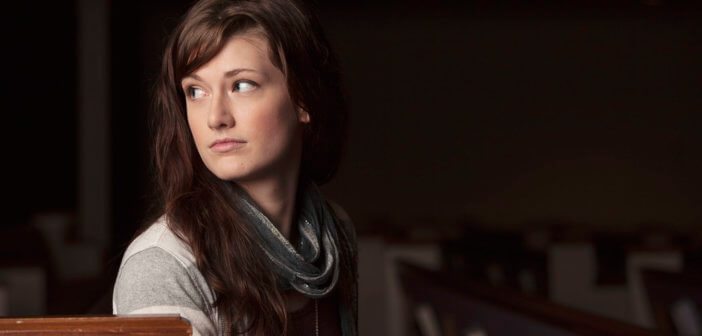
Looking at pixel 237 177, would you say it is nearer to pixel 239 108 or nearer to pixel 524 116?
pixel 239 108

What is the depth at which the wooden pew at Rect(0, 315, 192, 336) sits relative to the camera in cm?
82

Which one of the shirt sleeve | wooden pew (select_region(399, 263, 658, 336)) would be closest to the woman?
the shirt sleeve

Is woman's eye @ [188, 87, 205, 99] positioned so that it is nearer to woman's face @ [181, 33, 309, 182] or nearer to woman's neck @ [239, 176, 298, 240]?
woman's face @ [181, 33, 309, 182]

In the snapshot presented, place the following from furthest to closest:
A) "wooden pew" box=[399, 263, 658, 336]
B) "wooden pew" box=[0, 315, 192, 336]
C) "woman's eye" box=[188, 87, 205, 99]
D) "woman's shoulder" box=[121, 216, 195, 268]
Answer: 1. "wooden pew" box=[399, 263, 658, 336]
2. "woman's eye" box=[188, 87, 205, 99]
3. "woman's shoulder" box=[121, 216, 195, 268]
4. "wooden pew" box=[0, 315, 192, 336]

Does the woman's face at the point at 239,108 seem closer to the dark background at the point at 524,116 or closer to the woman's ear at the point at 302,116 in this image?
the woman's ear at the point at 302,116

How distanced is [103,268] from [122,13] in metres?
3.63

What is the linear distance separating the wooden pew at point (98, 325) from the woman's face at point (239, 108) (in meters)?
0.27

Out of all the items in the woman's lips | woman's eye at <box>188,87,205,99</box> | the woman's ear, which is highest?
woman's eye at <box>188,87,205,99</box>

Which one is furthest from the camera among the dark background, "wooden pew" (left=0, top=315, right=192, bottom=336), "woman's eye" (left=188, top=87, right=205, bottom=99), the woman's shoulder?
the dark background

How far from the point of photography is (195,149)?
1.12 m

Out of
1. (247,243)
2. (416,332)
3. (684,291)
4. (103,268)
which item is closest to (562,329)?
(247,243)

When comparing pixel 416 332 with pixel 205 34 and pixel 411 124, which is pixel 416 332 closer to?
pixel 205 34

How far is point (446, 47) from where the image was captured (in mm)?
10758

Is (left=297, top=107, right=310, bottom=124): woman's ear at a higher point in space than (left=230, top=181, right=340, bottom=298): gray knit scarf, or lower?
higher
